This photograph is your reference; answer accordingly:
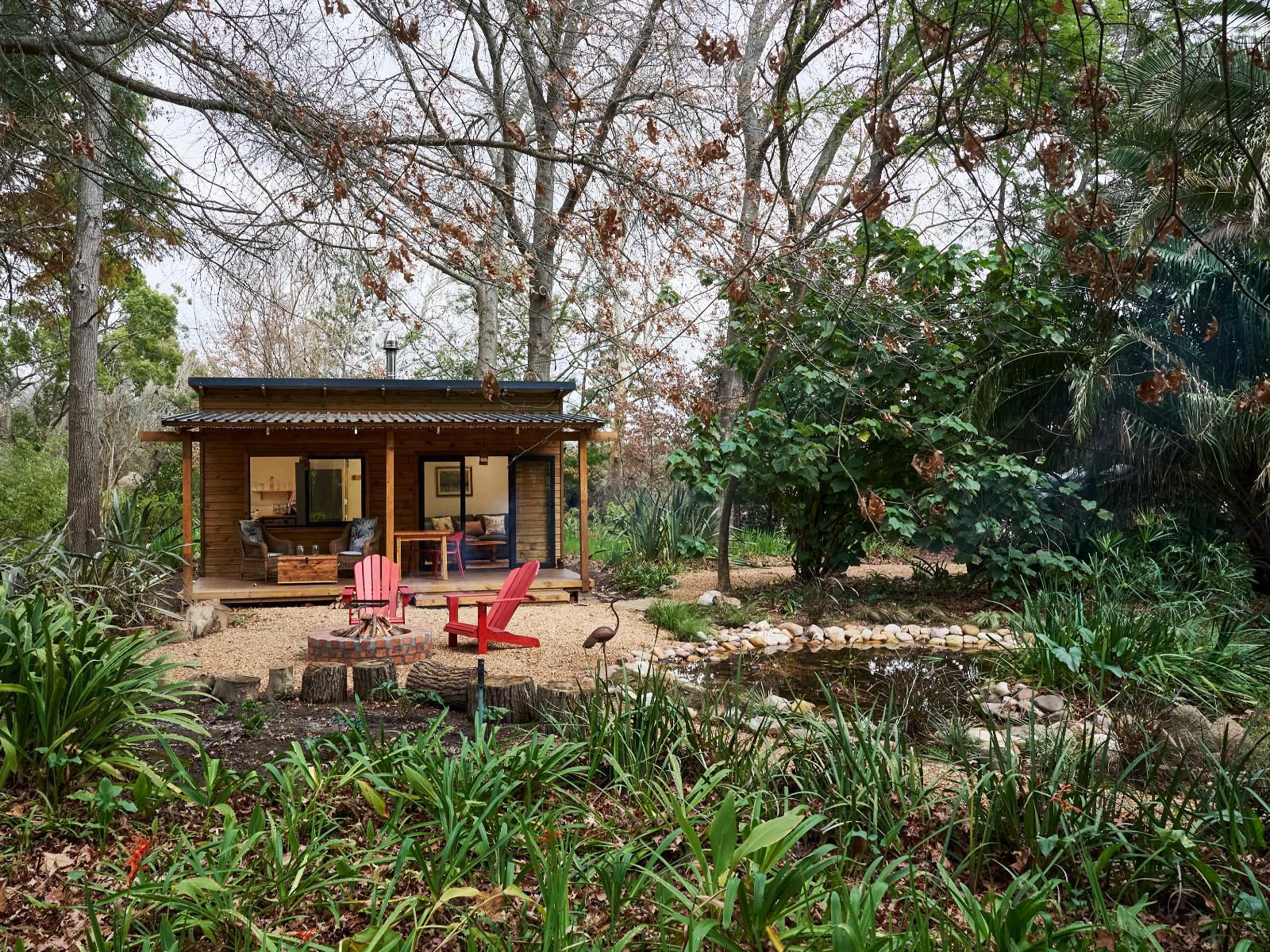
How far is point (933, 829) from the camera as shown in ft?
11.5

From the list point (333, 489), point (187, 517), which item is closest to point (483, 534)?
point (333, 489)

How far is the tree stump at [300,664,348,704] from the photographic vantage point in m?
5.26

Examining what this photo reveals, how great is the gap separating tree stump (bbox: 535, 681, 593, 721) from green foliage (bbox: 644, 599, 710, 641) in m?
4.46

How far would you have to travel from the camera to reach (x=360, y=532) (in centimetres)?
1325

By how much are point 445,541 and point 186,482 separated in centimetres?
339

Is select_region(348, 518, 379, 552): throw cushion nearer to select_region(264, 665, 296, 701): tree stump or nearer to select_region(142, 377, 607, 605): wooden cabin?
select_region(142, 377, 607, 605): wooden cabin

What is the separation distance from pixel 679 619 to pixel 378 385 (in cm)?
630

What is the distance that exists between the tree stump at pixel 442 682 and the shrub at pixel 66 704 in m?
1.44

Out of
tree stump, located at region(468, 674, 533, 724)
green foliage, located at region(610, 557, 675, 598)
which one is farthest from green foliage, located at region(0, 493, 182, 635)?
green foliage, located at region(610, 557, 675, 598)

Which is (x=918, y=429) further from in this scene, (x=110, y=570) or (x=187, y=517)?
(x=187, y=517)

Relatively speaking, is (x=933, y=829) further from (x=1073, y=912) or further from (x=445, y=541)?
(x=445, y=541)

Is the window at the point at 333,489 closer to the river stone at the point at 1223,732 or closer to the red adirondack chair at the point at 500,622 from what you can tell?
the red adirondack chair at the point at 500,622

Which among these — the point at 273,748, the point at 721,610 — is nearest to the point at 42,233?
the point at 721,610

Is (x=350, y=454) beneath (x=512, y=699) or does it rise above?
above
